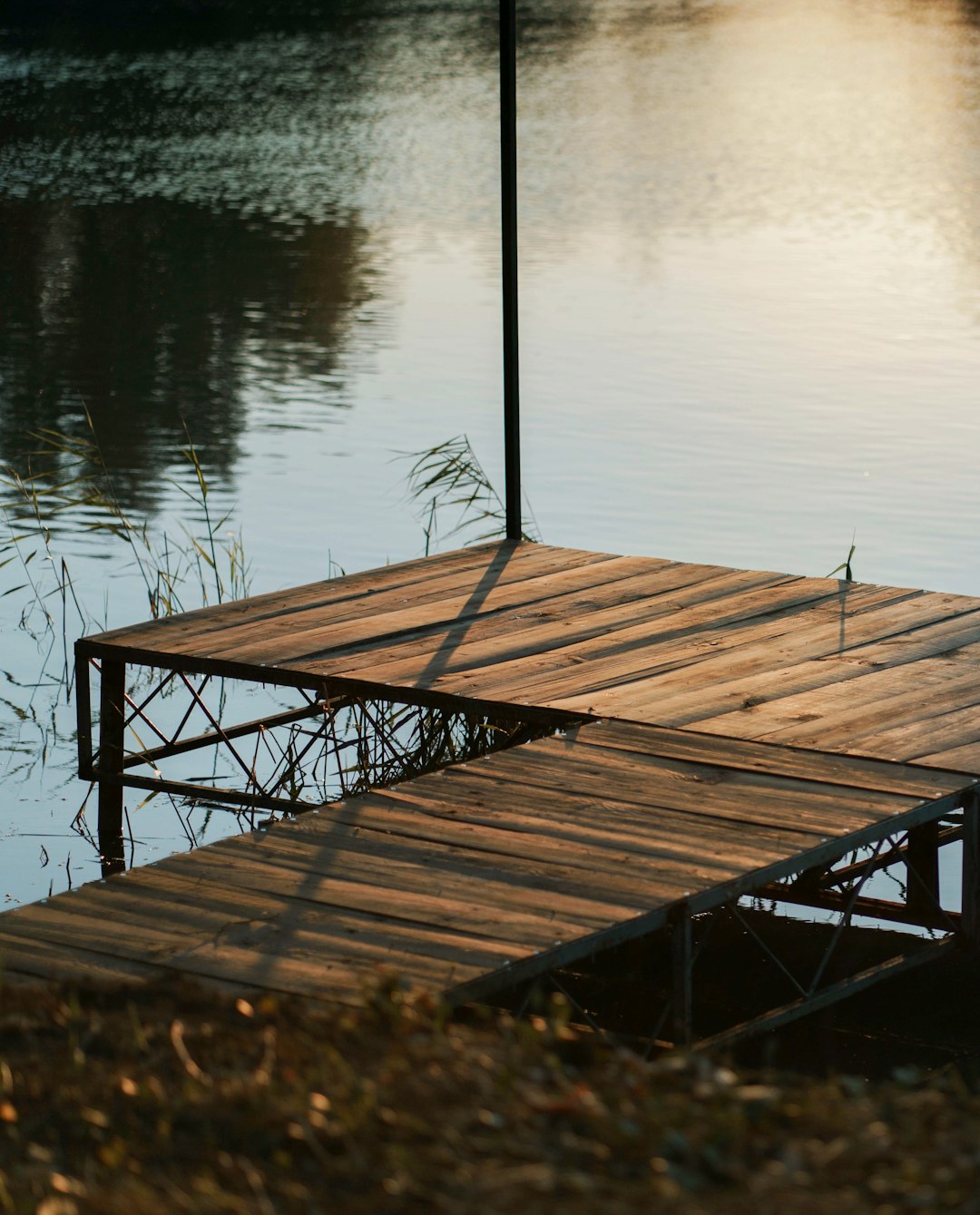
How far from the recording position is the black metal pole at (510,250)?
17.0ft

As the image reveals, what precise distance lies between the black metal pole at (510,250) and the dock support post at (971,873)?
6.58 feet

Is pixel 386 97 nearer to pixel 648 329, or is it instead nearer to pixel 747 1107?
pixel 648 329

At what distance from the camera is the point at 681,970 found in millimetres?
3211

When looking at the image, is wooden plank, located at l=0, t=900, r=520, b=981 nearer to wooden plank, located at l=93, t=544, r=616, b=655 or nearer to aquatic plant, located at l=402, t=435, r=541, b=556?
wooden plank, located at l=93, t=544, r=616, b=655

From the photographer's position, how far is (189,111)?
1866 cm

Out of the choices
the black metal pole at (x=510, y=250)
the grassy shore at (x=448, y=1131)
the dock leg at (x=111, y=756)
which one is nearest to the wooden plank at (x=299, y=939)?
the grassy shore at (x=448, y=1131)

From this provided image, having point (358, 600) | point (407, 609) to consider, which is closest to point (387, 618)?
point (407, 609)

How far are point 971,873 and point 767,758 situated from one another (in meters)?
0.42

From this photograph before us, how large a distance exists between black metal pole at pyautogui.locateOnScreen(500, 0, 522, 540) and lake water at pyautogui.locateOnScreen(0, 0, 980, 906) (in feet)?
4.01

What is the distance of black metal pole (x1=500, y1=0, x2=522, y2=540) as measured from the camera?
203 inches

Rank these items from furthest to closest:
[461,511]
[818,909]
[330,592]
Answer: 1. [461,511]
2. [330,592]
3. [818,909]

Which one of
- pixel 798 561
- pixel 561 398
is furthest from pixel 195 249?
pixel 798 561

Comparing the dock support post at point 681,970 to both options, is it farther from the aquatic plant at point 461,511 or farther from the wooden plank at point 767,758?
the aquatic plant at point 461,511

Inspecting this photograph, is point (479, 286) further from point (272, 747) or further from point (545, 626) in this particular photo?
point (545, 626)
